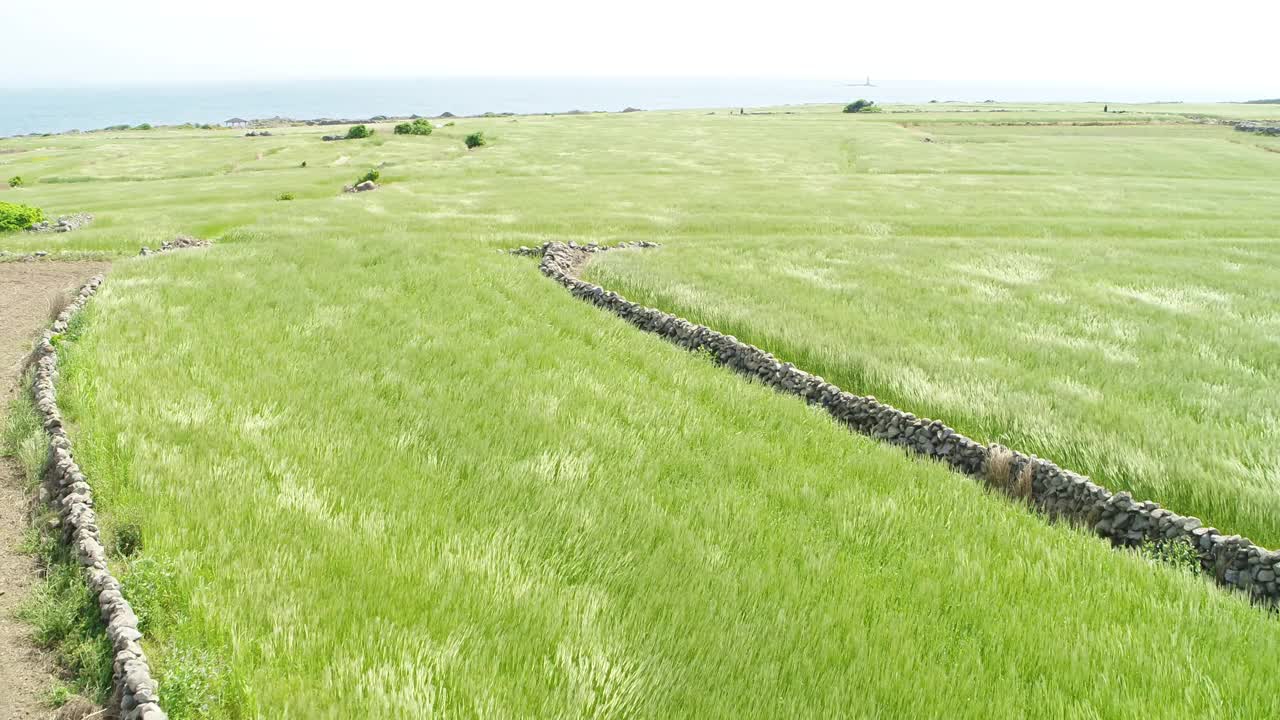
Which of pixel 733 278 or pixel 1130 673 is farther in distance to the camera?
pixel 733 278

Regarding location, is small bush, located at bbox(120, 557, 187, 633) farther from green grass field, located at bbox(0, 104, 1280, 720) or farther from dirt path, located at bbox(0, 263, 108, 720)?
dirt path, located at bbox(0, 263, 108, 720)

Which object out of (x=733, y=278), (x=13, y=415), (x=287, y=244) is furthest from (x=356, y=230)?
(x=13, y=415)

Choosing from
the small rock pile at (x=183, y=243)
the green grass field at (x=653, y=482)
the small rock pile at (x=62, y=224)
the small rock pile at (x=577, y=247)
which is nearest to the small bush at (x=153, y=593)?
the green grass field at (x=653, y=482)

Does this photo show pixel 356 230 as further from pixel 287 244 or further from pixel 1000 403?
pixel 1000 403

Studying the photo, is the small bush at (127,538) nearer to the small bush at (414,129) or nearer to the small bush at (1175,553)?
the small bush at (1175,553)

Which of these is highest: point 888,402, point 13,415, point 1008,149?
point 1008,149

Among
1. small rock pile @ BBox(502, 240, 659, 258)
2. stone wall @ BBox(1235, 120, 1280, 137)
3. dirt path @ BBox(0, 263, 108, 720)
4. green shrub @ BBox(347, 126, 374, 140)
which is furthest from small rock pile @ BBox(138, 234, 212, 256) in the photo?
stone wall @ BBox(1235, 120, 1280, 137)

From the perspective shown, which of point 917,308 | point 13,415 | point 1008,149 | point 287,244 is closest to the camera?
point 13,415
